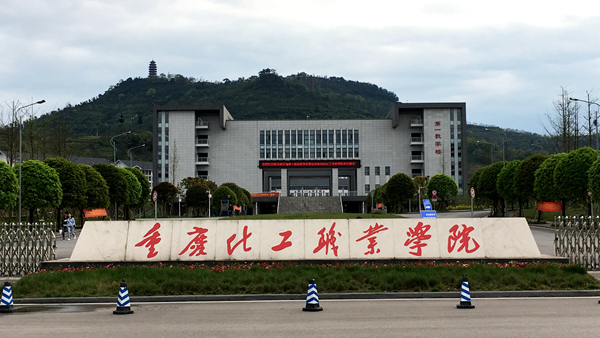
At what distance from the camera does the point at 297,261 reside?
16125mm

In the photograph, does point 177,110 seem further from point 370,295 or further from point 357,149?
point 370,295

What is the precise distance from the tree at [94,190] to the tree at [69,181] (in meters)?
1.19

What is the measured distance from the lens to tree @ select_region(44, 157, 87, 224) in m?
45.0

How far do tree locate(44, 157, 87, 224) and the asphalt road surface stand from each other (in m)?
35.0

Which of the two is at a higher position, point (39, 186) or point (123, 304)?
point (39, 186)

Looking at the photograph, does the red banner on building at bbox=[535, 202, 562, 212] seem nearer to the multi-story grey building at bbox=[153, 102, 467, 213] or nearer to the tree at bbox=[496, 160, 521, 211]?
the tree at bbox=[496, 160, 521, 211]

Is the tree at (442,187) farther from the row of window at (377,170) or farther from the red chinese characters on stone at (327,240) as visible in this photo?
the red chinese characters on stone at (327,240)

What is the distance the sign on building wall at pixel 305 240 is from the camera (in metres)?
16.4

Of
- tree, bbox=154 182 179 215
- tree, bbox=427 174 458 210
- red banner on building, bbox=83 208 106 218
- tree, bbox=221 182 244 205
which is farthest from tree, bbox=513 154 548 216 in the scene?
tree, bbox=154 182 179 215

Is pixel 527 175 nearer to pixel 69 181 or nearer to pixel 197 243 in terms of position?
pixel 69 181

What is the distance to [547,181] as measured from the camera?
46.1 m

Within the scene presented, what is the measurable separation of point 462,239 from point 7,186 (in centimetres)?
3239

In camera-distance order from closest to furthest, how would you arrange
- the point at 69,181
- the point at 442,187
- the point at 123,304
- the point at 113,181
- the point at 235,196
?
the point at 123,304
the point at 69,181
the point at 113,181
the point at 235,196
the point at 442,187

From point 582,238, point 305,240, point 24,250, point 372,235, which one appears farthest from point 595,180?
point 24,250
